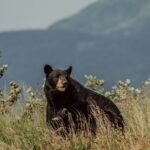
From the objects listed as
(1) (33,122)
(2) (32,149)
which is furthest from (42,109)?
(2) (32,149)

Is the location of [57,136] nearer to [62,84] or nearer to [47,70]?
[62,84]

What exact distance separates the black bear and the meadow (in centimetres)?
22

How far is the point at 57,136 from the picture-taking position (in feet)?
32.3

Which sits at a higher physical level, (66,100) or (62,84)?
(62,84)

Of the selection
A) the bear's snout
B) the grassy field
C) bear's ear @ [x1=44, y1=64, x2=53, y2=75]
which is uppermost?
bear's ear @ [x1=44, y1=64, x2=53, y2=75]

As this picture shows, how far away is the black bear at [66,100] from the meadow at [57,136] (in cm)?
22

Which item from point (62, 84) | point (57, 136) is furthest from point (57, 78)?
point (57, 136)

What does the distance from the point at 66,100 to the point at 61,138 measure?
914 millimetres

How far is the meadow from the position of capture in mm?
9133

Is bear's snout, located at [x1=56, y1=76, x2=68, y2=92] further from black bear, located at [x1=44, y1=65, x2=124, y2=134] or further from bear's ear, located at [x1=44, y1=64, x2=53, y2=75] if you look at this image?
bear's ear, located at [x1=44, y1=64, x2=53, y2=75]

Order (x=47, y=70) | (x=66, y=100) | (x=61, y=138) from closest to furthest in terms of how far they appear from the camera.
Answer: (x=61, y=138) < (x=66, y=100) < (x=47, y=70)

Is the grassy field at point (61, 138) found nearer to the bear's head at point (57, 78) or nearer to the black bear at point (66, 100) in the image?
the black bear at point (66, 100)

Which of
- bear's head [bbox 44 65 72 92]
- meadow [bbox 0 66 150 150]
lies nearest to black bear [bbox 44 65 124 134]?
bear's head [bbox 44 65 72 92]

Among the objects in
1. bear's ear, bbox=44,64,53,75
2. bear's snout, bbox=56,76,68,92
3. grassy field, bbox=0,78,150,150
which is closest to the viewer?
grassy field, bbox=0,78,150,150
